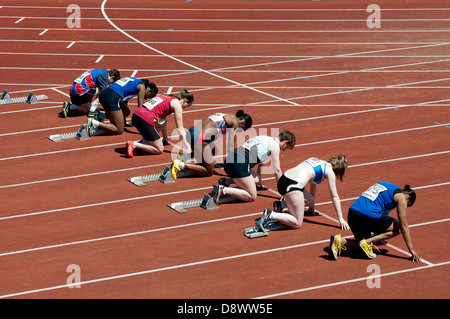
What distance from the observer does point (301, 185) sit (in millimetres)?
10633

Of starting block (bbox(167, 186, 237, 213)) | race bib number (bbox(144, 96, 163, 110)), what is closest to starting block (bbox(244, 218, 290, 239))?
starting block (bbox(167, 186, 237, 213))

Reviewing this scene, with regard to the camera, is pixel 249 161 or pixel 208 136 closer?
pixel 249 161

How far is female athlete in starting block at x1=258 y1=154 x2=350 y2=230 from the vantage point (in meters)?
10.6

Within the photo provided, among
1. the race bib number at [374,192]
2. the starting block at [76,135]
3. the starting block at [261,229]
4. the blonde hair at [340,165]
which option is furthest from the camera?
the starting block at [76,135]

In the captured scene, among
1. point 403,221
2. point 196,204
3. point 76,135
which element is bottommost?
point 196,204

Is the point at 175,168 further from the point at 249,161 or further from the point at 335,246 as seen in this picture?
the point at 335,246

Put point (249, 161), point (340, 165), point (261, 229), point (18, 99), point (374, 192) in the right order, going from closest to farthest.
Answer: point (374, 192) < point (340, 165) < point (261, 229) < point (249, 161) < point (18, 99)

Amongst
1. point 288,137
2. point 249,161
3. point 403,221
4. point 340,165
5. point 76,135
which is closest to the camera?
point 403,221

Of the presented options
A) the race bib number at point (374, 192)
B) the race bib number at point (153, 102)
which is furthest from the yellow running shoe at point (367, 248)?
the race bib number at point (153, 102)

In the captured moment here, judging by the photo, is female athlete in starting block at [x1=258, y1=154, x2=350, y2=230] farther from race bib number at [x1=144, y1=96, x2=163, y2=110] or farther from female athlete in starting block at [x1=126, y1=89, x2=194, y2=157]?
race bib number at [x1=144, y1=96, x2=163, y2=110]

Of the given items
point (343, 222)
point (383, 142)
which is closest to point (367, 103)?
point (383, 142)

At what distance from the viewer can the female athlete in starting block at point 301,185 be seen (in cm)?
1059

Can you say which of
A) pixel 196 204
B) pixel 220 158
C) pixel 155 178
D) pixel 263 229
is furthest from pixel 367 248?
pixel 220 158

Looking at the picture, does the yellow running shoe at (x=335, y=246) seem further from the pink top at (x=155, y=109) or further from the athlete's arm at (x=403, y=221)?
the pink top at (x=155, y=109)
